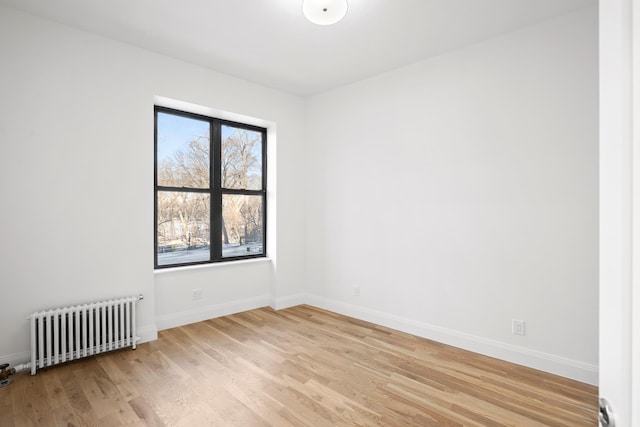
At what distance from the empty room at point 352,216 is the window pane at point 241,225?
0.26m

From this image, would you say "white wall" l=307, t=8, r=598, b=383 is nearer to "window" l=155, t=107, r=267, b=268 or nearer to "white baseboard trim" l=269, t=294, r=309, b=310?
"white baseboard trim" l=269, t=294, r=309, b=310

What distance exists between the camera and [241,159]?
4.46 meters

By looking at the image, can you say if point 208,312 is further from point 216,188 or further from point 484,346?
point 484,346

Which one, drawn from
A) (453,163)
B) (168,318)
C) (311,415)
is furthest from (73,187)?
(453,163)

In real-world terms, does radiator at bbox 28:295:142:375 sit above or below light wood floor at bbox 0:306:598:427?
above

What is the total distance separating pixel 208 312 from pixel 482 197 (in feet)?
10.9

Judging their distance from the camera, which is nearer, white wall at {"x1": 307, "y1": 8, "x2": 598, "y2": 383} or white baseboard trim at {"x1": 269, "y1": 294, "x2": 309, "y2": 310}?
white wall at {"x1": 307, "y1": 8, "x2": 598, "y2": 383}

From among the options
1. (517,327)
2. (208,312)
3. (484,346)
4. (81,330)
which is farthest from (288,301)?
(517,327)

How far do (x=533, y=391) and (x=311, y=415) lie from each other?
1667 millimetres

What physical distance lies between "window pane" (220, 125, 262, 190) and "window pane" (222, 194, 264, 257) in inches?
7.4

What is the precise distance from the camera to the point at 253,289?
4.40 metres

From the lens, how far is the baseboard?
3.64m

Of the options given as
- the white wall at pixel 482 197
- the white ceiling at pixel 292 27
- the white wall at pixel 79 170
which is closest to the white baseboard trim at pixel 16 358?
the white wall at pixel 79 170

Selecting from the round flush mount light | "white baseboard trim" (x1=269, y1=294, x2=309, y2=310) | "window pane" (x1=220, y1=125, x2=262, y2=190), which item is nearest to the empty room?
the round flush mount light
